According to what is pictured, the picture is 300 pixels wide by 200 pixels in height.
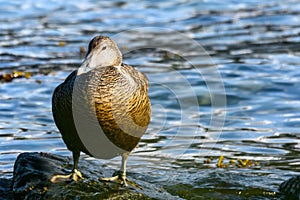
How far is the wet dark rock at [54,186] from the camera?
618 centimetres

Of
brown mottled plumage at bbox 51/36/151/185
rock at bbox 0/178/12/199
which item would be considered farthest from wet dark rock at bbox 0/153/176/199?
brown mottled plumage at bbox 51/36/151/185

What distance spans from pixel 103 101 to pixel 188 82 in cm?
603

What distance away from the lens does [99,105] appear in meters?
5.76

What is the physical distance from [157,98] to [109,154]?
4777 millimetres

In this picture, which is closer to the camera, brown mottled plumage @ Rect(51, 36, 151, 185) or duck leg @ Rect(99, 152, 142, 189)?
brown mottled plumage @ Rect(51, 36, 151, 185)

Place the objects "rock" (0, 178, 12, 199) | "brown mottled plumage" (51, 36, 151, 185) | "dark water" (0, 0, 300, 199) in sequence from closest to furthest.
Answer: "brown mottled plumage" (51, 36, 151, 185), "rock" (0, 178, 12, 199), "dark water" (0, 0, 300, 199)

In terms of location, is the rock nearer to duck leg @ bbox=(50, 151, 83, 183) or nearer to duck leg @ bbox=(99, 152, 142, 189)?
duck leg @ bbox=(50, 151, 83, 183)

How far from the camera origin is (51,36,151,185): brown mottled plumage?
18.9 ft

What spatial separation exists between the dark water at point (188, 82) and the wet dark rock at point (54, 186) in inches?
24.2

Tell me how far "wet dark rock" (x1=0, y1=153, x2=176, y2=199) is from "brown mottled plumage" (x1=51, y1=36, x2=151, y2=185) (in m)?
0.15

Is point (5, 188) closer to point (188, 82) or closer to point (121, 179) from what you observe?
point (121, 179)

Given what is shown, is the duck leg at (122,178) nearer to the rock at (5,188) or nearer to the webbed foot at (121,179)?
the webbed foot at (121,179)

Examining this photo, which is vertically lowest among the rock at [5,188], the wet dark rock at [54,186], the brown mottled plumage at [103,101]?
the rock at [5,188]

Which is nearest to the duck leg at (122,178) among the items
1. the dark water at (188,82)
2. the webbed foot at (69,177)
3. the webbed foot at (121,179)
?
the webbed foot at (121,179)
